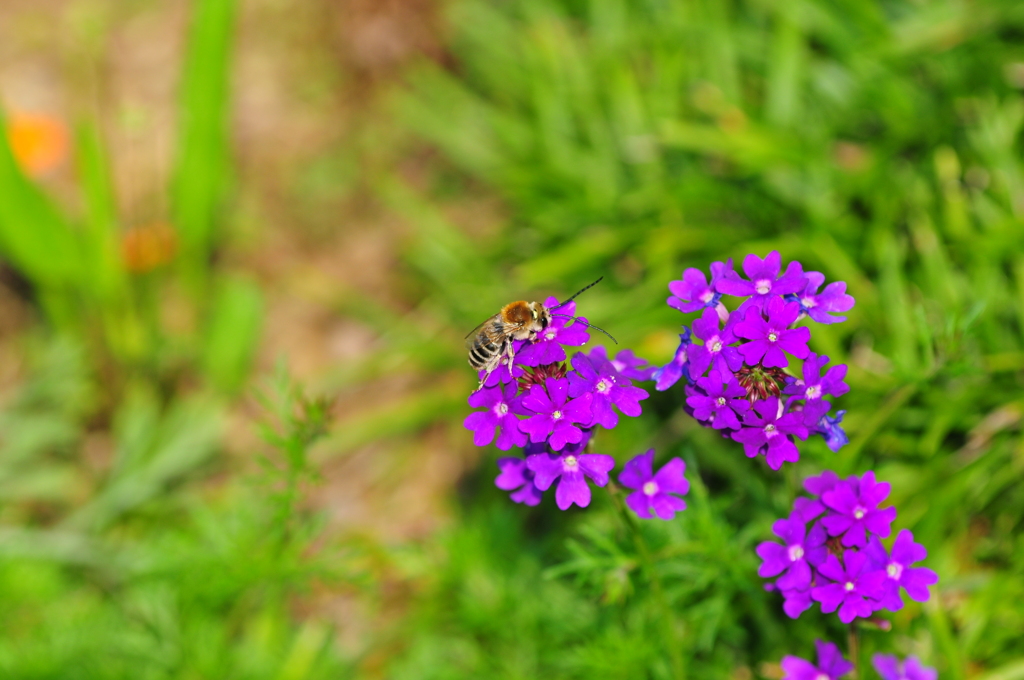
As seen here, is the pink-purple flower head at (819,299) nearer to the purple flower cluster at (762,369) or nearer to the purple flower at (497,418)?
the purple flower cluster at (762,369)

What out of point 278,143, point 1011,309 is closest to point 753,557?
point 1011,309

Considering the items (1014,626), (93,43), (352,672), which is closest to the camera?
(1014,626)

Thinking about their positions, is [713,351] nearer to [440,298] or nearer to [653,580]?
[653,580]

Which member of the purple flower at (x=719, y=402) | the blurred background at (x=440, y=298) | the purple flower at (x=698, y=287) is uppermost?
the blurred background at (x=440, y=298)

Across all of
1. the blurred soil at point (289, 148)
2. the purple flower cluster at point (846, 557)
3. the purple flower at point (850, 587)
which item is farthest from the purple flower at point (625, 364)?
the blurred soil at point (289, 148)

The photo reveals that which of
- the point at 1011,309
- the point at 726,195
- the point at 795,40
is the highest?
the point at 795,40

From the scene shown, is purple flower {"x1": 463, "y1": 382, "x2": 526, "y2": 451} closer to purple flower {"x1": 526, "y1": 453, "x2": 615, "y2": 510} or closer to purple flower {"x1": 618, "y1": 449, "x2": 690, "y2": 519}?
purple flower {"x1": 526, "y1": 453, "x2": 615, "y2": 510}

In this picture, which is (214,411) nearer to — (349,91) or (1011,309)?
(349,91)
